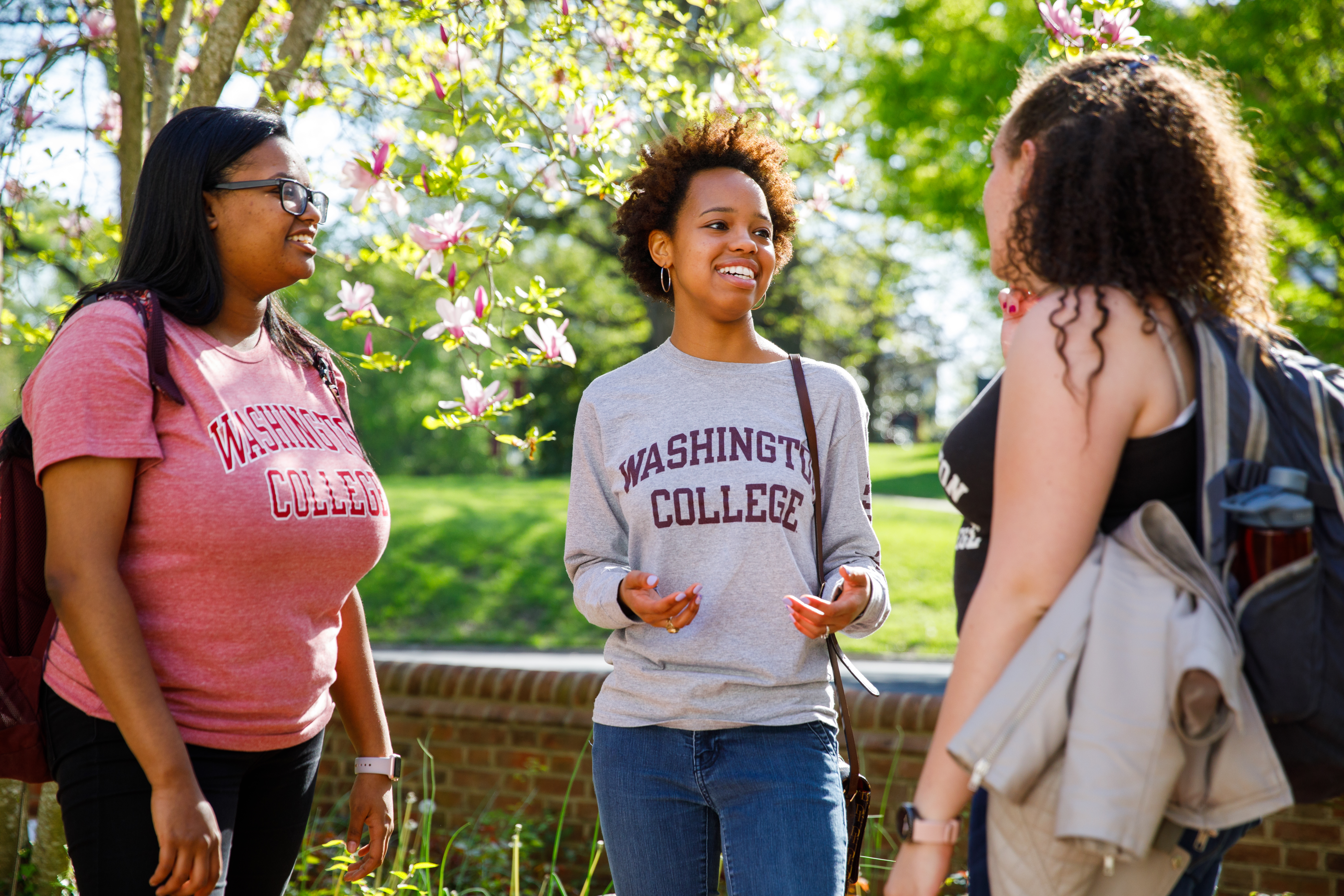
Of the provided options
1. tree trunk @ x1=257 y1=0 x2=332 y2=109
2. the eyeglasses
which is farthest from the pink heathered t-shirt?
tree trunk @ x1=257 y1=0 x2=332 y2=109

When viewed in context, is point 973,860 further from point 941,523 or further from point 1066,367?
point 941,523

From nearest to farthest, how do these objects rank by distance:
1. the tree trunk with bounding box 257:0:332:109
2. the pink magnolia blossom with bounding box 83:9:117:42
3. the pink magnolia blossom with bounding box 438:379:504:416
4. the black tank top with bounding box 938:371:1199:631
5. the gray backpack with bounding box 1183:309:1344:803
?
the gray backpack with bounding box 1183:309:1344:803
the black tank top with bounding box 938:371:1199:631
the pink magnolia blossom with bounding box 438:379:504:416
the tree trunk with bounding box 257:0:332:109
the pink magnolia blossom with bounding box 83:9:117:42

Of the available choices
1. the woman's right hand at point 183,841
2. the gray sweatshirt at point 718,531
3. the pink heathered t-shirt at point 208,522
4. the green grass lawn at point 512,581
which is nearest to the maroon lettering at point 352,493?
the pink heathered t-shirt at point 208,522

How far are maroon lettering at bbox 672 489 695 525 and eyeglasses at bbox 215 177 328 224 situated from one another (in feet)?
3.09

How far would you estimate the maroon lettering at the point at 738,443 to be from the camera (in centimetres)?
222

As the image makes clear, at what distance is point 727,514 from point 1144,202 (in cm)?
98

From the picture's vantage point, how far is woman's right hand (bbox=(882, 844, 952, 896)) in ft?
4.97

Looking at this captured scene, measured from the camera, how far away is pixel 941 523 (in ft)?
49.0

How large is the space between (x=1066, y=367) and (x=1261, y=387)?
0.88 ft

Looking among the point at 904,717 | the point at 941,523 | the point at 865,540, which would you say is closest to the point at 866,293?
the point at 941,523

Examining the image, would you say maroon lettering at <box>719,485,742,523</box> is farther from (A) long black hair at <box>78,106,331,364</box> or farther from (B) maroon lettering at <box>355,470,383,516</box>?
(A) long black hair at <box>78,106,331,364</box>

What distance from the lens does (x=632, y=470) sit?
88.6 inches

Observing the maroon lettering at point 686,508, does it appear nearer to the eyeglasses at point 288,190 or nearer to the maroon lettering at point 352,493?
the maroon lettering at point 352,493

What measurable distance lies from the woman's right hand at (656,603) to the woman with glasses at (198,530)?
0.52 meters
